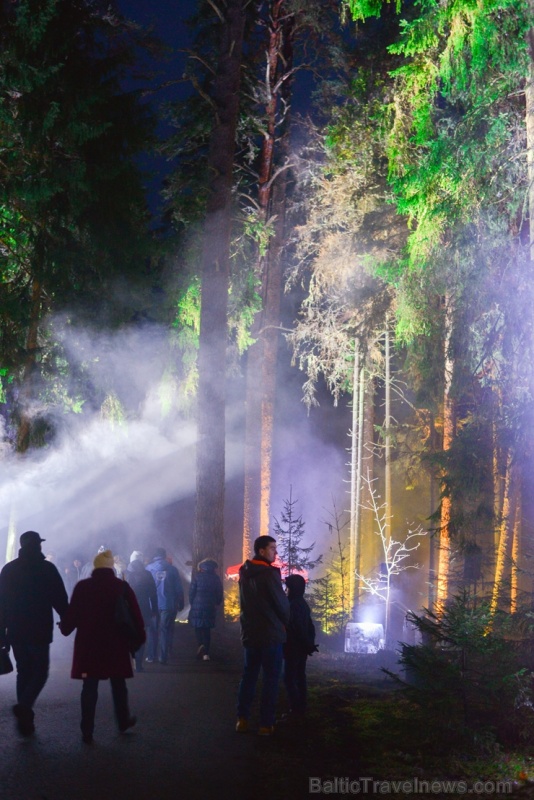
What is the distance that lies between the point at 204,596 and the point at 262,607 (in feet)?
16.9

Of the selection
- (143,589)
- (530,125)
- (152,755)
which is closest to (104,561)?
(152,755)

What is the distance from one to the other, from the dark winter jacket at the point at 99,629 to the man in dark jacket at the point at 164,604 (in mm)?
5317

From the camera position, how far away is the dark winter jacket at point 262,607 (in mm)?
7227

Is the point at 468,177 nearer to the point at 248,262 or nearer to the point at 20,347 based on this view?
the point at 20,347

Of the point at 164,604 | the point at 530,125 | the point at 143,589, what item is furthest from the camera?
→ the point at 164,604

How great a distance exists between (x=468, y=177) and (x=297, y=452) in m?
30.1

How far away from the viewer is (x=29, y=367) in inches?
677

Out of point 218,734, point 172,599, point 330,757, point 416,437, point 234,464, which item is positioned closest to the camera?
point 330,757

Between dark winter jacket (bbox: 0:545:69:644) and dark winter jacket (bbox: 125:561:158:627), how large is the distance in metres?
4.23

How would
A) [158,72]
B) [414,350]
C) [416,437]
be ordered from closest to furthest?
1. [414,350]
2. [158,72]
3. [416,437]

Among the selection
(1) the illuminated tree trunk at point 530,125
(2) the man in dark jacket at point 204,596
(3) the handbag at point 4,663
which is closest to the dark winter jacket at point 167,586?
Answer: (2) the man in dark jacket at point 204,596

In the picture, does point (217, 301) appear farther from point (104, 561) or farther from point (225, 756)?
point (225, 756)

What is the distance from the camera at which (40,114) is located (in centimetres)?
1652

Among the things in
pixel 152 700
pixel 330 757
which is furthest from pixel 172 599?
pixel 330 757
